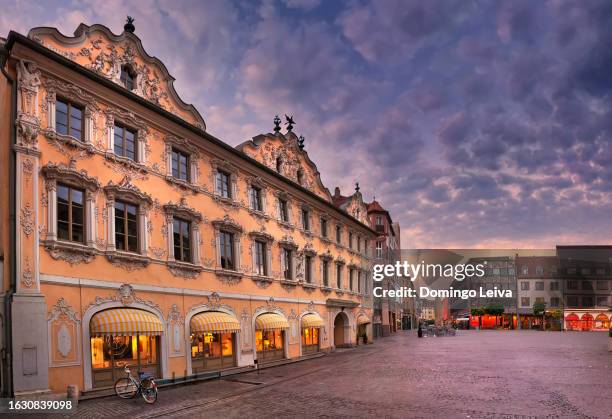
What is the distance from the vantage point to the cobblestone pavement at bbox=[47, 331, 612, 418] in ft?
51.8

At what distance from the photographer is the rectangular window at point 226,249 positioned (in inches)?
1069

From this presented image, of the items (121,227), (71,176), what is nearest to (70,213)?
(71,176)

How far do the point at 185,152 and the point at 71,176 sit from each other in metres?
7.20

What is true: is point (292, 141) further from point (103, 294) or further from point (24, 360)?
point (24, 360)

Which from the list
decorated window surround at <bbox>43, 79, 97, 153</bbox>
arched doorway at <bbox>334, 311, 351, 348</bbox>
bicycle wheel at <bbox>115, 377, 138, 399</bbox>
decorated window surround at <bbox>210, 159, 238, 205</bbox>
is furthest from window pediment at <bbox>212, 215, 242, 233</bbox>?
arched doorway at <bbox>334, 311, 351, 348</bbox>

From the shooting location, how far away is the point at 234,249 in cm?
2819

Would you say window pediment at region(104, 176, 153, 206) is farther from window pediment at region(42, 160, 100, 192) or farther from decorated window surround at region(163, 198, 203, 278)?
decorated window surround at region(163, 198, 203, 278)

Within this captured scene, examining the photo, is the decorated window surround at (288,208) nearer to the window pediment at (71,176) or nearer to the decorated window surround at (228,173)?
the decorated window surround at (228,173)

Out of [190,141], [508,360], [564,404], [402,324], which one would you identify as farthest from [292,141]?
[402,324]

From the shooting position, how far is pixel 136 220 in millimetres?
21719

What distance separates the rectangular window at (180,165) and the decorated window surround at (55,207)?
5.06m

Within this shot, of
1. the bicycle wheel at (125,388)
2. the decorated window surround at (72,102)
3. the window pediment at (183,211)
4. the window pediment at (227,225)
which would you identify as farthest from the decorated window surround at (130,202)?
the window pediment at (227,225)

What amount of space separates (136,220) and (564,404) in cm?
1685

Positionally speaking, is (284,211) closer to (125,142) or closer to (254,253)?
(254,253)
